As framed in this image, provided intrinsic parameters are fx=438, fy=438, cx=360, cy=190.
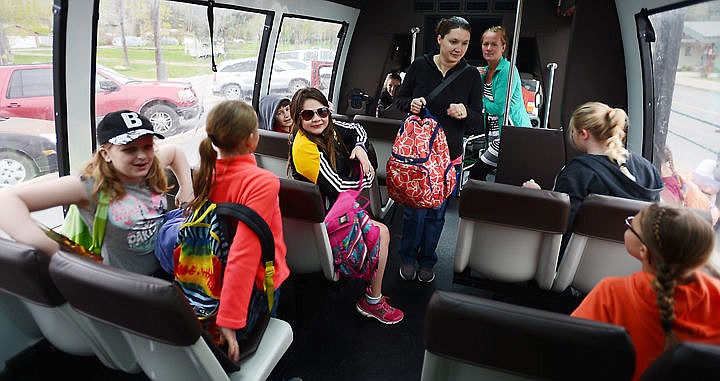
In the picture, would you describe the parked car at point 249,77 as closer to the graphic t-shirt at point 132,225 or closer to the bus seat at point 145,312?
the graphic t-shirt at point 132,225

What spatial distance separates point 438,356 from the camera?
124 cm

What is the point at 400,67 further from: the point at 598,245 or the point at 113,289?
the point at 113,289

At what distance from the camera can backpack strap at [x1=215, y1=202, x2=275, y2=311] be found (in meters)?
1.49

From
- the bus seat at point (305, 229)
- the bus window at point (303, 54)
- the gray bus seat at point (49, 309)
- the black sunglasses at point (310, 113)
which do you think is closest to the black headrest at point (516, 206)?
the bus seat at point (305, 229)

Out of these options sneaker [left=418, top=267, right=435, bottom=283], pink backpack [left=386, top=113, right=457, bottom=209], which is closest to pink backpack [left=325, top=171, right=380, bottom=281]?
pink backpack [left=386, top=113, right=457, bottom=209]

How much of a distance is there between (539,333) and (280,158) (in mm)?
2542

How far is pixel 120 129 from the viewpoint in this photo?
1664 millimetres

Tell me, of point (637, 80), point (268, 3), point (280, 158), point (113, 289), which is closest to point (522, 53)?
point (637, 80)

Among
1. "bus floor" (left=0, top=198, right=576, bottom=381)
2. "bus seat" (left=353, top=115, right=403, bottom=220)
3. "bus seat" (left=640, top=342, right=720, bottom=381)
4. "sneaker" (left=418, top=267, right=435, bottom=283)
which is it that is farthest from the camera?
"bus seat" (left=353, top=115, right=403, bottom=220)

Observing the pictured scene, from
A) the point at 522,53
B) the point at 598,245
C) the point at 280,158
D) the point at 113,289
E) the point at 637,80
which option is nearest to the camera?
the point at 113,289

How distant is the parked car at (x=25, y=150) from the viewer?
2357mm

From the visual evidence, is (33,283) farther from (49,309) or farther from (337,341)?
(337,341)

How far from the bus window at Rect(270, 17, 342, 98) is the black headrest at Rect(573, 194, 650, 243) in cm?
363

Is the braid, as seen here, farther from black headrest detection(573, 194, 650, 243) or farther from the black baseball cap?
the black baseball cap
